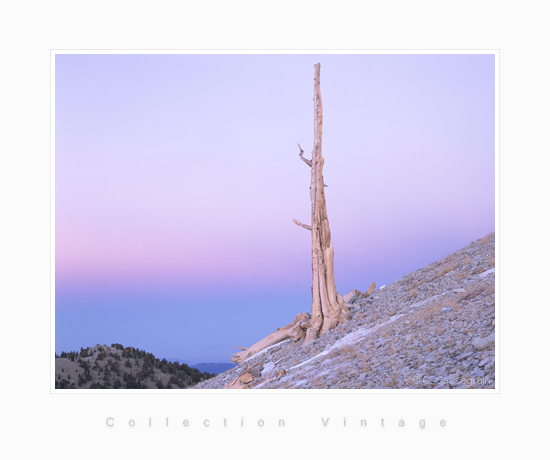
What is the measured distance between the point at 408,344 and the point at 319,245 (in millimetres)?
3975

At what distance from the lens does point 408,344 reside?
28.0 feet

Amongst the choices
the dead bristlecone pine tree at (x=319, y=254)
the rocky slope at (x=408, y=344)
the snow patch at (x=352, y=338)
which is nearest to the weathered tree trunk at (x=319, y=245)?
the dead bristlecone pine tree at (x=319, y=254)

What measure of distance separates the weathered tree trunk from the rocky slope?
1.87 feet

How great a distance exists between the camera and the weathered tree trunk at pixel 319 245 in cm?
1188

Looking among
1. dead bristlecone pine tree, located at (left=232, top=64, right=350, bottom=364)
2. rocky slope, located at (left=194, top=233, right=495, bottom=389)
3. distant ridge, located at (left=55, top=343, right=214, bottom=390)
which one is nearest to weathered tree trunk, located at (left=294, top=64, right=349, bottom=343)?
dead bristlecone pine tree, located at (left=232, top=64, right=350, bottom=364)

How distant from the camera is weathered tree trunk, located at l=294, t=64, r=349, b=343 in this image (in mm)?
11875

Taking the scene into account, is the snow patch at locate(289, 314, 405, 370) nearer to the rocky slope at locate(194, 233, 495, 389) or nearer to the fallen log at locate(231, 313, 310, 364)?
the rocky slope at locate(194, 233, 495, 389)

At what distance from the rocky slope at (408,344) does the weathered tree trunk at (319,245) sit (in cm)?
57
